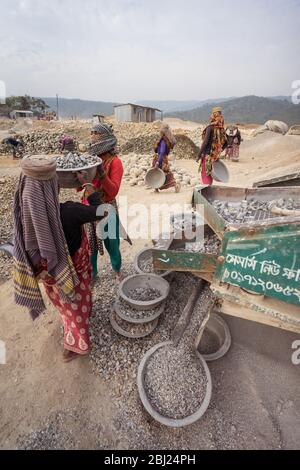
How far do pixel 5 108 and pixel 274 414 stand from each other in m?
45.0

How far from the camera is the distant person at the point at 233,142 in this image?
1120cm

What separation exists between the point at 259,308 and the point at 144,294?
4.05 ft

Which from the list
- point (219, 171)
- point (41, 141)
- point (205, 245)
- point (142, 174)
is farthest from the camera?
point (41, 141)

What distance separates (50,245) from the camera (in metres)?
1.70

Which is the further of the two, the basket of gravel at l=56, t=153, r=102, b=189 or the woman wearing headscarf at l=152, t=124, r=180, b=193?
the woman wearing headscarf at l=152, t=124, r=180, b=193

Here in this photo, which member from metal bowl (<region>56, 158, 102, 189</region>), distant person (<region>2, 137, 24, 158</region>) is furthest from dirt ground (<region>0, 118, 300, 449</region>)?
distant person (<region>2, 137, 24, 158</region>)

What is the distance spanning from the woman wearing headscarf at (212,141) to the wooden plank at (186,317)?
288cm

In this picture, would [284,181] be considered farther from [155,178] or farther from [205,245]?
[155,178]

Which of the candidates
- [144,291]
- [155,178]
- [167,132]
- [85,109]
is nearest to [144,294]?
[144,291]

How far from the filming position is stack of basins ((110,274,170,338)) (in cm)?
255

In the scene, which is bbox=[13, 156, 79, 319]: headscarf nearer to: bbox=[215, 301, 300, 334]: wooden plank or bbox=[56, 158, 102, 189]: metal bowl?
bbox=[56, 158, 102, 189]: metal bowl

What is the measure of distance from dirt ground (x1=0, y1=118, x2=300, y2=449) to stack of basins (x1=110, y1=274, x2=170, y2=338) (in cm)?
12

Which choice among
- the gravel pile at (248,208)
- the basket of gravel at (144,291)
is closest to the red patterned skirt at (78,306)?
the basket of gravel at (144,291)
